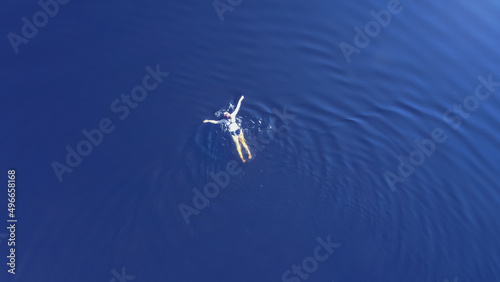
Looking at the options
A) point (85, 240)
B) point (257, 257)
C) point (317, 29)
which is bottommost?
point (257, 257)

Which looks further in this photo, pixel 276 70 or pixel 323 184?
pixel 276 70

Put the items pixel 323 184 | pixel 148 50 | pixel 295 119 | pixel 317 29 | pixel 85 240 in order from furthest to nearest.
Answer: pixel 317 29
pixel 148 50
pixel 295 119
pixel 323 184
pixel 85 240

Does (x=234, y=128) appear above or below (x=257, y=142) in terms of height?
above

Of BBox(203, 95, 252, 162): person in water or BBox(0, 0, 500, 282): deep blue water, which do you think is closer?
BBox(0, 0, 500, 282): deep blue water

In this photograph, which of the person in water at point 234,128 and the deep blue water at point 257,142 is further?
the person in water at point 234,128

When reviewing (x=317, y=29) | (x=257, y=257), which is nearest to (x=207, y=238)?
(x=257, y=257)

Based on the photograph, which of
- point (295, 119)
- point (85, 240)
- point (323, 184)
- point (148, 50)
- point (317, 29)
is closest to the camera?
Result: point (85, 240)

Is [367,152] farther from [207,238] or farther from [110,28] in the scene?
[110,28]

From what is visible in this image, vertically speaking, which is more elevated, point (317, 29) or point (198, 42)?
point (198, 42)
